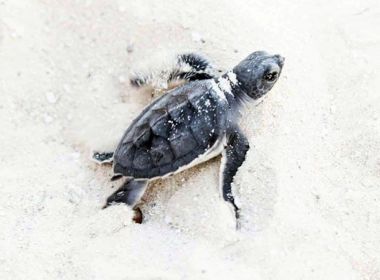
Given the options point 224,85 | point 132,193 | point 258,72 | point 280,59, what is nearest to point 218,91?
point 224,85

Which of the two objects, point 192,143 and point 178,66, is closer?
point 192,143

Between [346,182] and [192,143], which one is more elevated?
[192,143]

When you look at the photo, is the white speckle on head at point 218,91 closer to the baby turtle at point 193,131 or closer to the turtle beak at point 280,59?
the baby turtle at point 193,131

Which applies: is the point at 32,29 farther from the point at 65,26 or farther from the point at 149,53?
the point at 149,53

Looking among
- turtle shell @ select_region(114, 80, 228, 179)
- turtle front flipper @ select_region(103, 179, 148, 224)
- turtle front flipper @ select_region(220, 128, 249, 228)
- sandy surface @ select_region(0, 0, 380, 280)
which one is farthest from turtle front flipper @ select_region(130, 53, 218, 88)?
turtle front flipper @ select_region(103, 179, 148, 224)

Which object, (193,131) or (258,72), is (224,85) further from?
(193,131)

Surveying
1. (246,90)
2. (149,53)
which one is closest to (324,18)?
(246,90)

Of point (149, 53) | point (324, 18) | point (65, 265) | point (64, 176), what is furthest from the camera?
point (324, 18)
